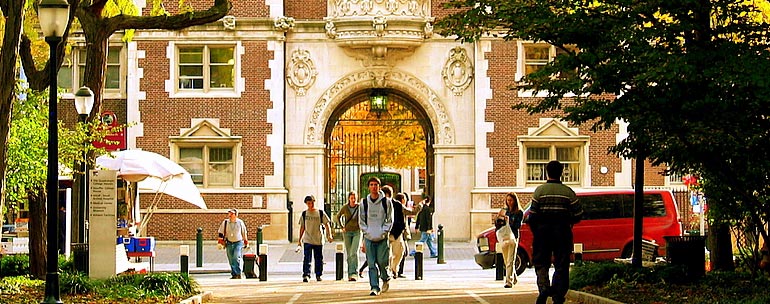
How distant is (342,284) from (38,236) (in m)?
5.28

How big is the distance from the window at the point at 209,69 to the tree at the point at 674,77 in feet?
66.3

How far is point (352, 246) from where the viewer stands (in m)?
22.5

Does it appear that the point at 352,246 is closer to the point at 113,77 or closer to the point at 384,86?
the point at 384,86

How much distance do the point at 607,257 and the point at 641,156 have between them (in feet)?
31.9

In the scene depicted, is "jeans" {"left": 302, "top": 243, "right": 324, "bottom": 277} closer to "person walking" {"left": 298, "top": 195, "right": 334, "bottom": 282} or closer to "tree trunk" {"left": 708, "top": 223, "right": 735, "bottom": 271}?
"person walking" {"left": 298, "top": 195, "right": 334, "bottom": 282}

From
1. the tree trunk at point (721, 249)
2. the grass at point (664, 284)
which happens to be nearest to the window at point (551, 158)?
the tree trunk at point (721, 249)

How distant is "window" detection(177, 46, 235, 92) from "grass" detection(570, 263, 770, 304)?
19.8 meters

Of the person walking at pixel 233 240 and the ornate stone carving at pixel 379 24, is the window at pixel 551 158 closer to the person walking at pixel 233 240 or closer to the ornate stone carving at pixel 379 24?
the ornate stone carving at pixel 379 24

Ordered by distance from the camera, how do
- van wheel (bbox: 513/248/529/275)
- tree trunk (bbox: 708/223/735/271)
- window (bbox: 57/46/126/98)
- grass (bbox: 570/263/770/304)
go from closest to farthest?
grass (bbox: 570/263/770/304), tree trunk (bbox: 708/223/735/271), van wheel (bbox: 513/248/529/275), window (bbox: 57/46/126/98)

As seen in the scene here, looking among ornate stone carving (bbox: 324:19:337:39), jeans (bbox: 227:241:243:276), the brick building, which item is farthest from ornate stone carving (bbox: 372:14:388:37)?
jeans (bbox: 227:241:243:276)

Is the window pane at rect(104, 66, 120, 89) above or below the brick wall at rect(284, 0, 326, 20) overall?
below

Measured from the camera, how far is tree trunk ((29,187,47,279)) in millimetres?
18672

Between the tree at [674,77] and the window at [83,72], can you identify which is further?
the window at [83,72]

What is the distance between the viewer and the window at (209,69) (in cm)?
3634
